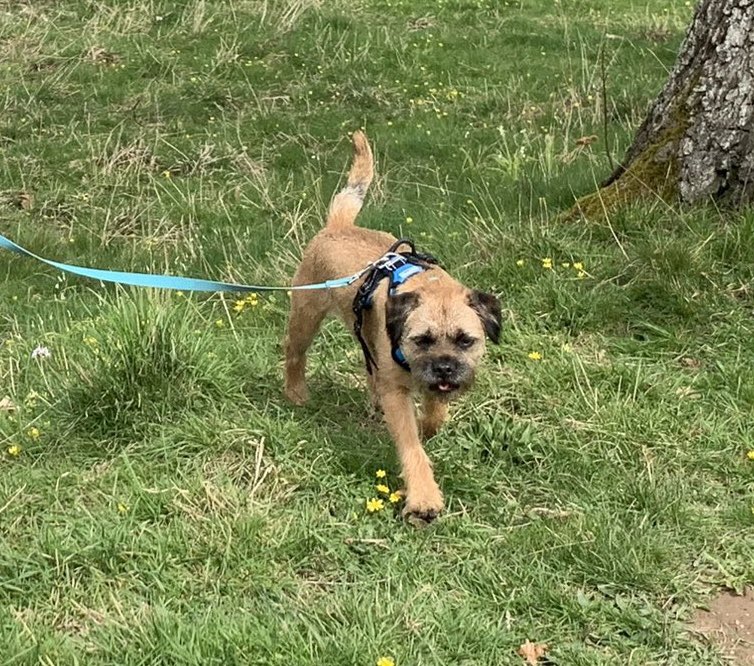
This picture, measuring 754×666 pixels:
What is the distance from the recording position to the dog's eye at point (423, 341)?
3.50 m

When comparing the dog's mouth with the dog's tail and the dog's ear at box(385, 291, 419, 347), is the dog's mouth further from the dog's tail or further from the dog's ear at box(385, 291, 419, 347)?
the dog's tail

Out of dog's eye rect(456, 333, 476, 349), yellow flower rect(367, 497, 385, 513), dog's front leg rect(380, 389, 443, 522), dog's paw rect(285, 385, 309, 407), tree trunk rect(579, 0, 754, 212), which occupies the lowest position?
dog's paw rect(285, 385, 309, 407)

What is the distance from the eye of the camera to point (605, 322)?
4.69 m

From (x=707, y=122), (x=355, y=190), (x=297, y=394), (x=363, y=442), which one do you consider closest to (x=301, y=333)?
(x=297, y=394)

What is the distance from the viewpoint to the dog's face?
11.3 ft

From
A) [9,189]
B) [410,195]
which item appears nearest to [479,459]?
[410,195]

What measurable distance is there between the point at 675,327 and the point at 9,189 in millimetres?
5835

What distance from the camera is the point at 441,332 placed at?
11.5ft

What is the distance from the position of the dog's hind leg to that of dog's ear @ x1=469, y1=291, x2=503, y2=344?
923 millimetres

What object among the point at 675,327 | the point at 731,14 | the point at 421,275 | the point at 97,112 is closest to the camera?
the point at 421,275

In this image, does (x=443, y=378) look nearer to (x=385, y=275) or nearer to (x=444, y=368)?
(x=444, y=368)

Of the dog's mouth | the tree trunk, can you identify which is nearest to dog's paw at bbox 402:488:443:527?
the dog's mouth

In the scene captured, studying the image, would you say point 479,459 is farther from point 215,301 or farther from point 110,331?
point 215,301

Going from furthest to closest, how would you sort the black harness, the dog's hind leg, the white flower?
the white flower → the dog's hind leg → the black harness
